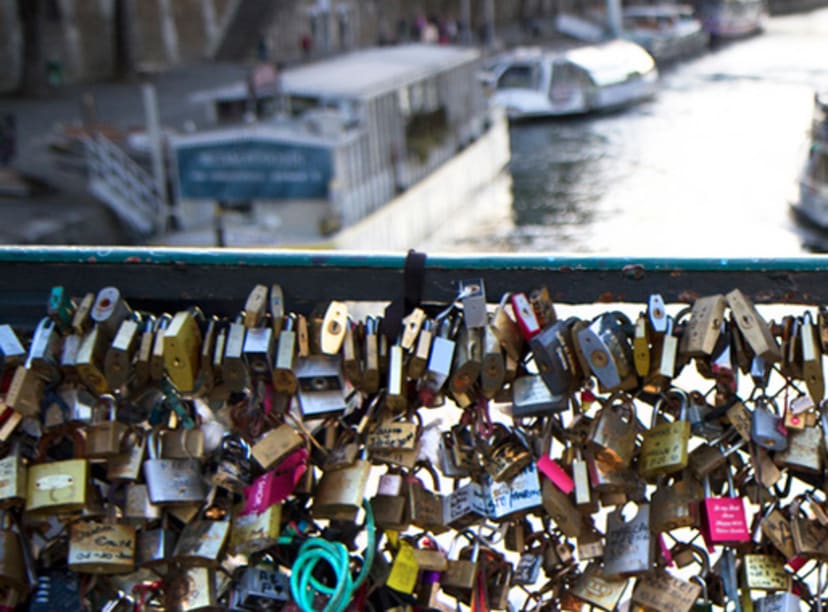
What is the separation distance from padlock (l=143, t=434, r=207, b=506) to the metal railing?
34.4 feet

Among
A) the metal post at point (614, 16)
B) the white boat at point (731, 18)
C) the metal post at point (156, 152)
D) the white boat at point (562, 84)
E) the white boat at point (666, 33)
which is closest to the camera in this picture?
the metal post at point (156, 152)

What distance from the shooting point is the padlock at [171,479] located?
75.2 inches

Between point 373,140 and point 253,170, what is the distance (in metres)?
1.56

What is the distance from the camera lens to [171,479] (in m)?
1.92

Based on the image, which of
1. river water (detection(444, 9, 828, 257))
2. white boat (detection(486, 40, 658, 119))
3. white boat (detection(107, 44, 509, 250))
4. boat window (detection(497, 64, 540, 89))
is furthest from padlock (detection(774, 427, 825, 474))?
boat window (detection(497, 64, 540, 89))

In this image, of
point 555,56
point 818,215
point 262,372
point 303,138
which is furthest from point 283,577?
point 555,56

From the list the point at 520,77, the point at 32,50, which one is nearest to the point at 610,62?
the point at 520,77

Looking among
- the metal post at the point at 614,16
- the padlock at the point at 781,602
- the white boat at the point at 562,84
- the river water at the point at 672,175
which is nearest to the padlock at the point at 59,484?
the padlock at the point at 781,602

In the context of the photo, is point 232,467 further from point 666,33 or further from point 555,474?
point 666,33

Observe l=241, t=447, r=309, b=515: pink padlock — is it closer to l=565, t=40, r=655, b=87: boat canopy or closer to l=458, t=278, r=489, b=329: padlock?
l=458, t=278, r=489, b=329: padlock

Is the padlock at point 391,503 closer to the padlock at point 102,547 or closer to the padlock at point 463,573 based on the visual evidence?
the padlock at point 463,573

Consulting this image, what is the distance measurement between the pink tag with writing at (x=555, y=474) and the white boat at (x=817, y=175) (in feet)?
39.3

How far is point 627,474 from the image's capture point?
1843 millimetres

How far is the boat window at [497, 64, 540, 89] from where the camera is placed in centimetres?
2409
